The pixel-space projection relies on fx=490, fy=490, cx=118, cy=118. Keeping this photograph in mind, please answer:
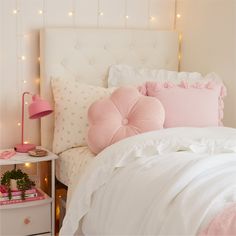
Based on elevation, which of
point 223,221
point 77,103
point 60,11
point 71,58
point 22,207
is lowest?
point 22,207

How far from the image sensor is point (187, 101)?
2916 millimetres

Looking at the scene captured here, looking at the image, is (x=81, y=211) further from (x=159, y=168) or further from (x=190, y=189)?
(x=190, y=189)

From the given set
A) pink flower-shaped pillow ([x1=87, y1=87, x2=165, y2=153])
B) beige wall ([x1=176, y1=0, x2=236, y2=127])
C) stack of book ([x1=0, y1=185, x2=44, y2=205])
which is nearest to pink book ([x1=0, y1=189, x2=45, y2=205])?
stack of book ([x1=0, y1=185, x2=44, y2=205])

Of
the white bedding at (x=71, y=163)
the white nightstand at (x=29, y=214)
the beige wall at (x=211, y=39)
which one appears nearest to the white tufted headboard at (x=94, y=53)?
the beige wall at (x=211, y=39)

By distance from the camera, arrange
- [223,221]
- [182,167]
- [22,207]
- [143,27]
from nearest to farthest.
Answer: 1. [223,221]
2. [182,167]
3. [22,207]
4. [143,27]

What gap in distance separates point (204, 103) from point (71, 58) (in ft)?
2.93

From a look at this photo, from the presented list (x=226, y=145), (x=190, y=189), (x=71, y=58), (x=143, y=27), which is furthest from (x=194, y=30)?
(x=190, y=189)

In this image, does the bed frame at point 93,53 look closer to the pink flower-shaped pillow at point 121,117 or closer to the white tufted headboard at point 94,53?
the white tufted headboard at point 94,53

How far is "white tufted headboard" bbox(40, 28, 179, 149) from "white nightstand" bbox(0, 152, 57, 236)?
14.0 inches

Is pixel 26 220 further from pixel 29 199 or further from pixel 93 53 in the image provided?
pixel 93 53

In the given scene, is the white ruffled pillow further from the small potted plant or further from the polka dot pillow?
the small potted plant

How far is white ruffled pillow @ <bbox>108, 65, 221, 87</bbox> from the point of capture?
10.7 feet

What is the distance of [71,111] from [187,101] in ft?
2.30

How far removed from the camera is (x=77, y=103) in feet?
9.76
